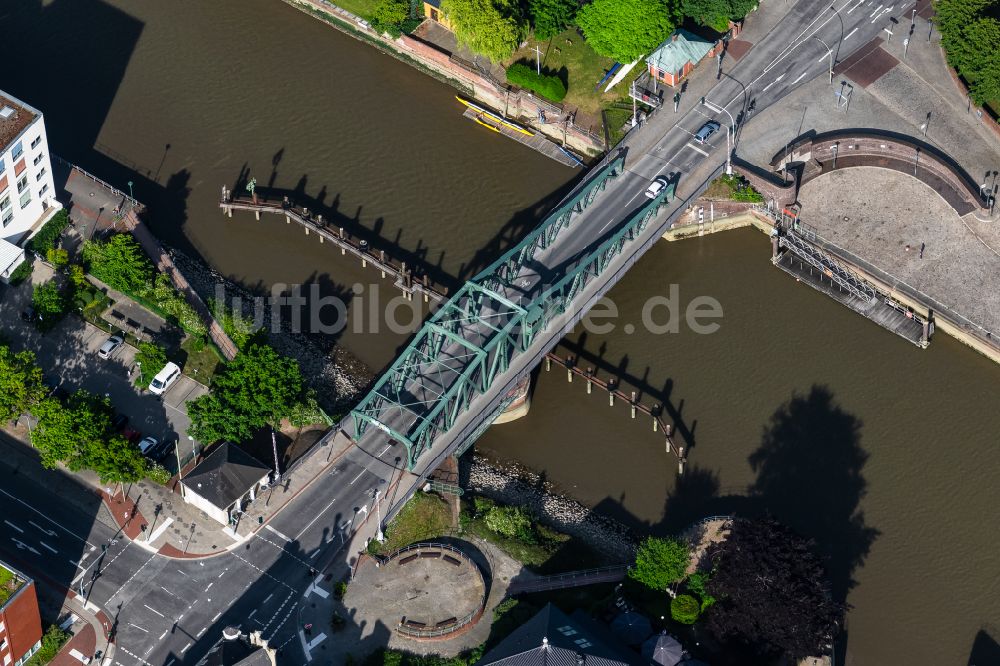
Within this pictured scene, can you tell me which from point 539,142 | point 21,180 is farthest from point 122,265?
point 539,142

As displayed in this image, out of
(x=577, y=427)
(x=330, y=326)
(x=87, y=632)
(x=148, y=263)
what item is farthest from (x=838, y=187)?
(x=87, y=632)

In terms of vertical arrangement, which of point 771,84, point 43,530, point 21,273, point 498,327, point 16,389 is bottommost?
point 43,530

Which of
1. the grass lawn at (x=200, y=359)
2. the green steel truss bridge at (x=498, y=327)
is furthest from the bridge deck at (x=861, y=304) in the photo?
the grass lawn at (x=200, y=359)

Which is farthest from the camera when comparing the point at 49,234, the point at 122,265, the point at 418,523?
the point at 49,234

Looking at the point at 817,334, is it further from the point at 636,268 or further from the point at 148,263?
the point at 148,263

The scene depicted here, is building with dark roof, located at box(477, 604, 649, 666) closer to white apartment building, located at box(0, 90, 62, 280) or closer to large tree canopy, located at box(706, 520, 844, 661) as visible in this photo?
large tree canopy, located at box(706, 520, 844, 661)

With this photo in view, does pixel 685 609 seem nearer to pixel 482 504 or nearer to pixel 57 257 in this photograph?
pixel 482 504

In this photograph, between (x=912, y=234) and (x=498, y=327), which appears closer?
(x=498, y=327)
